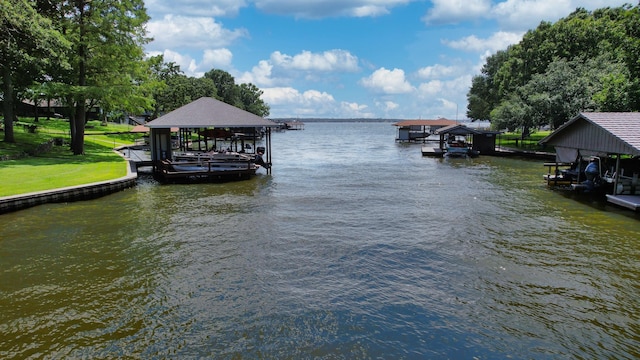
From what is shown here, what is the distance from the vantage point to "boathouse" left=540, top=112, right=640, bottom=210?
60.5 feet

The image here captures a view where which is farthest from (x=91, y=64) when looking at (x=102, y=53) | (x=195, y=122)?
(x=195, y=122)

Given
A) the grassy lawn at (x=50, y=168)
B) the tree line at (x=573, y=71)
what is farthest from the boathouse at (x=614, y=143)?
the grassy lawn at (x=50, y=168)

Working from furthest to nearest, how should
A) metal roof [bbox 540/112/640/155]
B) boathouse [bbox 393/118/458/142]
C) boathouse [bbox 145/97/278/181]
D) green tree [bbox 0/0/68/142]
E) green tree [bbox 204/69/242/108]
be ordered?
green tree [bbox 204/69/242/108], boathouse [bbox 393/118/458/142], boathouse [bbox 145/97/278/181], green tree [bbox 0/0/68/142], metal roof [bbox 540/112/640/155]

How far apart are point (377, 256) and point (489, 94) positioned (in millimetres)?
79042

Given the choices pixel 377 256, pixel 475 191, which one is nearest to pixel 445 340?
pixel 377 256

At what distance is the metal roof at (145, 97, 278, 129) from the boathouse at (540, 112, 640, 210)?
17827 millimetres

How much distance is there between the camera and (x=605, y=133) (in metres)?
19.6

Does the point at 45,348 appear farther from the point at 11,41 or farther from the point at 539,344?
the point at 11,41

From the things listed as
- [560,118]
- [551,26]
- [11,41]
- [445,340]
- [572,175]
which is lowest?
[445,340]

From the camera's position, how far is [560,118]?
42906 millimetres

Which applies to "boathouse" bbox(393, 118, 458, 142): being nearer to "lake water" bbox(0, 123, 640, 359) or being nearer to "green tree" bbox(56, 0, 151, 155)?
"green tree" bbox(56, 0, 151, 155)

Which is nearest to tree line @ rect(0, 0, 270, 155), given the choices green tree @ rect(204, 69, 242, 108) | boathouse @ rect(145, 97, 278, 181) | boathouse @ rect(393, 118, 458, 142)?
boathouse @ rect(145, 97, 278, 181)

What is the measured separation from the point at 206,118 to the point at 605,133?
22940 mm

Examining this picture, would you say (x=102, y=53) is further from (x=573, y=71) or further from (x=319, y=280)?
(x=573, y=71)
